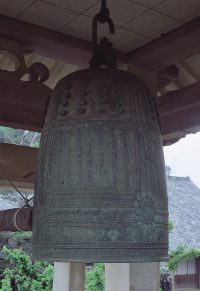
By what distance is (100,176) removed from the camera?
1.34 meters

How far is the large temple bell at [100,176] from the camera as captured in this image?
4.28 ft

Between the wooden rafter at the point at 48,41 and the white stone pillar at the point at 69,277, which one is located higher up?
the wooden rafter at the point at 48,41

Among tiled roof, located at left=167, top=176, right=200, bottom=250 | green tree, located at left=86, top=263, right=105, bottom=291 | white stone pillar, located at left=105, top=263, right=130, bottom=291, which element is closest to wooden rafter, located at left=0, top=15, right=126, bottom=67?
white stone pillar, located at left=105, top=263, right=130, bottom=291

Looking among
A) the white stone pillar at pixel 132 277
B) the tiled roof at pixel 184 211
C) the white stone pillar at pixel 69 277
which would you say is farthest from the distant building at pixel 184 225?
the white stone pillar at pixel 132 277

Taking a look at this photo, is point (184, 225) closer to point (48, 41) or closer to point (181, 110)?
point (181, 110)

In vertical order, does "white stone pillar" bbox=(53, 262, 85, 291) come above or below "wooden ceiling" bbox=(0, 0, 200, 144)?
below

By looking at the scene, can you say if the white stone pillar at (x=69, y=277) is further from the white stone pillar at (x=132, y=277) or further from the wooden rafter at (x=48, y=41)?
the wooden rafter at (x=48, y=41)

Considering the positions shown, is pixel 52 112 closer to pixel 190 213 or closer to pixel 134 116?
pixel 134 116

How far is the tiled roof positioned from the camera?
508 inches

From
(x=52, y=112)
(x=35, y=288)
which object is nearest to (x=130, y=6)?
(x=52, y=112)

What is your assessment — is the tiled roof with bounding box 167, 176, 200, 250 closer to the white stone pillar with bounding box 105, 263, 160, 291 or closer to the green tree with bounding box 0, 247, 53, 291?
the green tree with bounding box 0, 247, 53, 291

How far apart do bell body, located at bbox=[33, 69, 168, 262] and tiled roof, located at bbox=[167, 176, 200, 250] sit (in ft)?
36.3

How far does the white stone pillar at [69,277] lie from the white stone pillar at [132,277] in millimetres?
827

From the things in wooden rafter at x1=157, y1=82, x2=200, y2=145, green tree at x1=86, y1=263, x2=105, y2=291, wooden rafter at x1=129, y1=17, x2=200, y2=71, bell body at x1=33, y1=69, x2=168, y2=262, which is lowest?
green tree at x1=86, y1=263, x2=105, y2=291
